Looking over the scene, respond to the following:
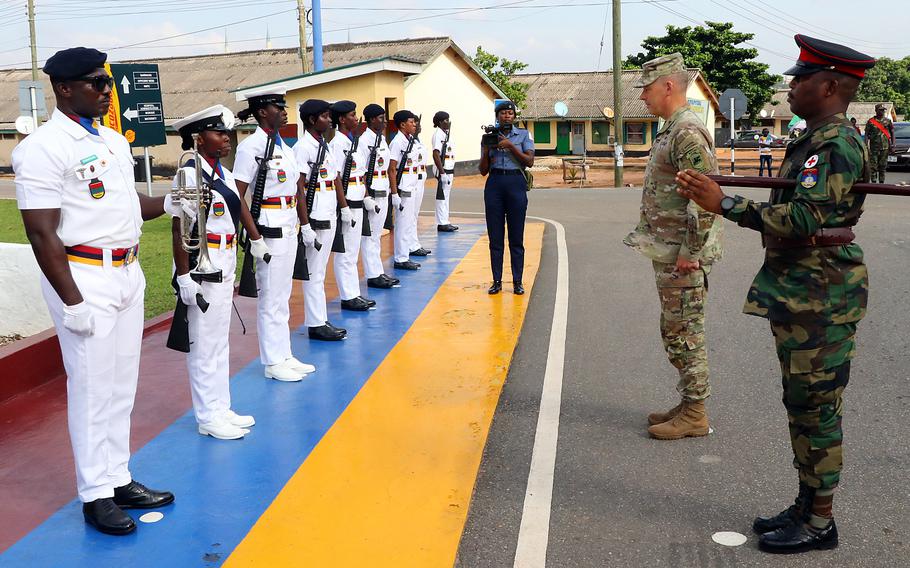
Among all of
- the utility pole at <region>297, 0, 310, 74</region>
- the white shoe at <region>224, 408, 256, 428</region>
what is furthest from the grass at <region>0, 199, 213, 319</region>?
the utility pole at <region>297, 0, 310, 74</region>

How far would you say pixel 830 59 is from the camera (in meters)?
3.51

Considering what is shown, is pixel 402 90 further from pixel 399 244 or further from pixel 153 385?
pixel 153 385

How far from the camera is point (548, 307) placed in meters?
8.86

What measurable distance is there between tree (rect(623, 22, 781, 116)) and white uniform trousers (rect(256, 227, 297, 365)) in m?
45.5

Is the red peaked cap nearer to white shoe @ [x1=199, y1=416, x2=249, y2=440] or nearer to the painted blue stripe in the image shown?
the painted blue stripe

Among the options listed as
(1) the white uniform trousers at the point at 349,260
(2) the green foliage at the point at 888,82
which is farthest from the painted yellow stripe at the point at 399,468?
(2) the green foliage at the point at 888,82

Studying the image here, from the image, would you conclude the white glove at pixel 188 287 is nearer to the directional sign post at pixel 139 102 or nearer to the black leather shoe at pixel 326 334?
the black leather shoe at pixel 326 334

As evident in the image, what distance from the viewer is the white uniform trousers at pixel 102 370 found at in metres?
3.86

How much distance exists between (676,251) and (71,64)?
11.1 ft

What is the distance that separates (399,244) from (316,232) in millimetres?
3947

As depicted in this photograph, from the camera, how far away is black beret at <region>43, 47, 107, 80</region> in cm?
378

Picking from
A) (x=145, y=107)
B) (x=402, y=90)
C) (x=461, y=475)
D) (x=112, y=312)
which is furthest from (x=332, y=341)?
(x=402, y=90)

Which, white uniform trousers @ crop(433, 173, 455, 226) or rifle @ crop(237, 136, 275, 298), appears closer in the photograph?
rifle @ crop(237, 136, 275, 298)

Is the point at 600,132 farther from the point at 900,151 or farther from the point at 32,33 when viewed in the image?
the point at 32,33
